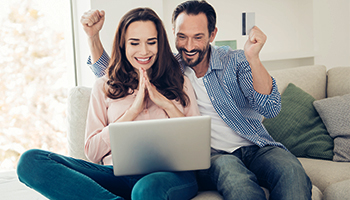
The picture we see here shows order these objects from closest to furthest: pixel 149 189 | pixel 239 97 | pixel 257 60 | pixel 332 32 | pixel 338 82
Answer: pixel 149 189, pixel 257 60, pixel 239 97, pixel 338 82, pixel 332 32

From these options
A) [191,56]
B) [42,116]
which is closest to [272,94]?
[191,56]

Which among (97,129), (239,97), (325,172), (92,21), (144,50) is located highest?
(92,21)

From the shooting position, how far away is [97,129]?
1.39 metres

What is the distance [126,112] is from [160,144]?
1.26 feet

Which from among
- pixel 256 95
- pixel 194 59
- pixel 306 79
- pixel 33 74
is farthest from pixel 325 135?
pixel 33 74

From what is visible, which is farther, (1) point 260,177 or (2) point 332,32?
(2) point 332,32

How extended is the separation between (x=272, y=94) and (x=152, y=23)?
673 mm

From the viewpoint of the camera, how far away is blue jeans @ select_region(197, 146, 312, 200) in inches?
44.6

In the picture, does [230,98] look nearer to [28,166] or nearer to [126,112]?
[126,112]

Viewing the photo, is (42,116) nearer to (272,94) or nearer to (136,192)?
(136,192)

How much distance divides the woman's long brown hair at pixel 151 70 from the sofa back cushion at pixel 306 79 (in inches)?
32.8

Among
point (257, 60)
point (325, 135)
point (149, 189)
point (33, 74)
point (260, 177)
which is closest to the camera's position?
point (149, 189)

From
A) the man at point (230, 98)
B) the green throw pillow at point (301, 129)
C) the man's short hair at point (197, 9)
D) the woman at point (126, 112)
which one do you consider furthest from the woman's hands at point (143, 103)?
the green throw pillow at point (301, 129)

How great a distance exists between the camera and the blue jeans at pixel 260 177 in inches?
44.6
